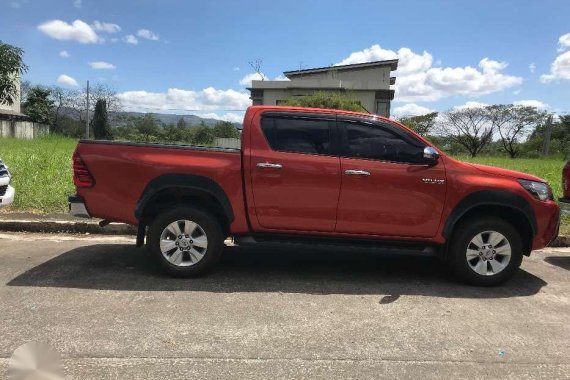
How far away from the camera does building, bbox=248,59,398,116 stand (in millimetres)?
49094

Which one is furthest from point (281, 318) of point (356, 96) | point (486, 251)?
point (356, 96)

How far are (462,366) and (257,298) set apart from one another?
6.62 ft

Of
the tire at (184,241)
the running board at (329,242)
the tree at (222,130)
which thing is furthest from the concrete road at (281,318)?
the tree at (222,130)

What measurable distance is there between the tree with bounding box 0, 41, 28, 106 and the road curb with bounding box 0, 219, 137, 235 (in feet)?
19.0

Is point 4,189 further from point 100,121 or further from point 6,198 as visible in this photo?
point 100,121

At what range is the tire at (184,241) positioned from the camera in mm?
5387

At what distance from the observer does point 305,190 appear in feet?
17.6

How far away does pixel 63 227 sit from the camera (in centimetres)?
769

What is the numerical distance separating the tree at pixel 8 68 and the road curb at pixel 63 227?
5799mm

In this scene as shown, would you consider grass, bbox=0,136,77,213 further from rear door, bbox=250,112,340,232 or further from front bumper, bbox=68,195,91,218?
rear door, bbox=250,112,340,232

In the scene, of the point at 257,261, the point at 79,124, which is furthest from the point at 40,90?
the point at 257,261

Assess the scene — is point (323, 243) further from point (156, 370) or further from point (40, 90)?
point (40, 90)

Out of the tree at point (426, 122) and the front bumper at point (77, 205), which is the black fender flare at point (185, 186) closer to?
the front bumper at point (77, 205)

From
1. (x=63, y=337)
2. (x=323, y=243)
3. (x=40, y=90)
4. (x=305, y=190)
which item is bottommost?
(x=63, y=337)
